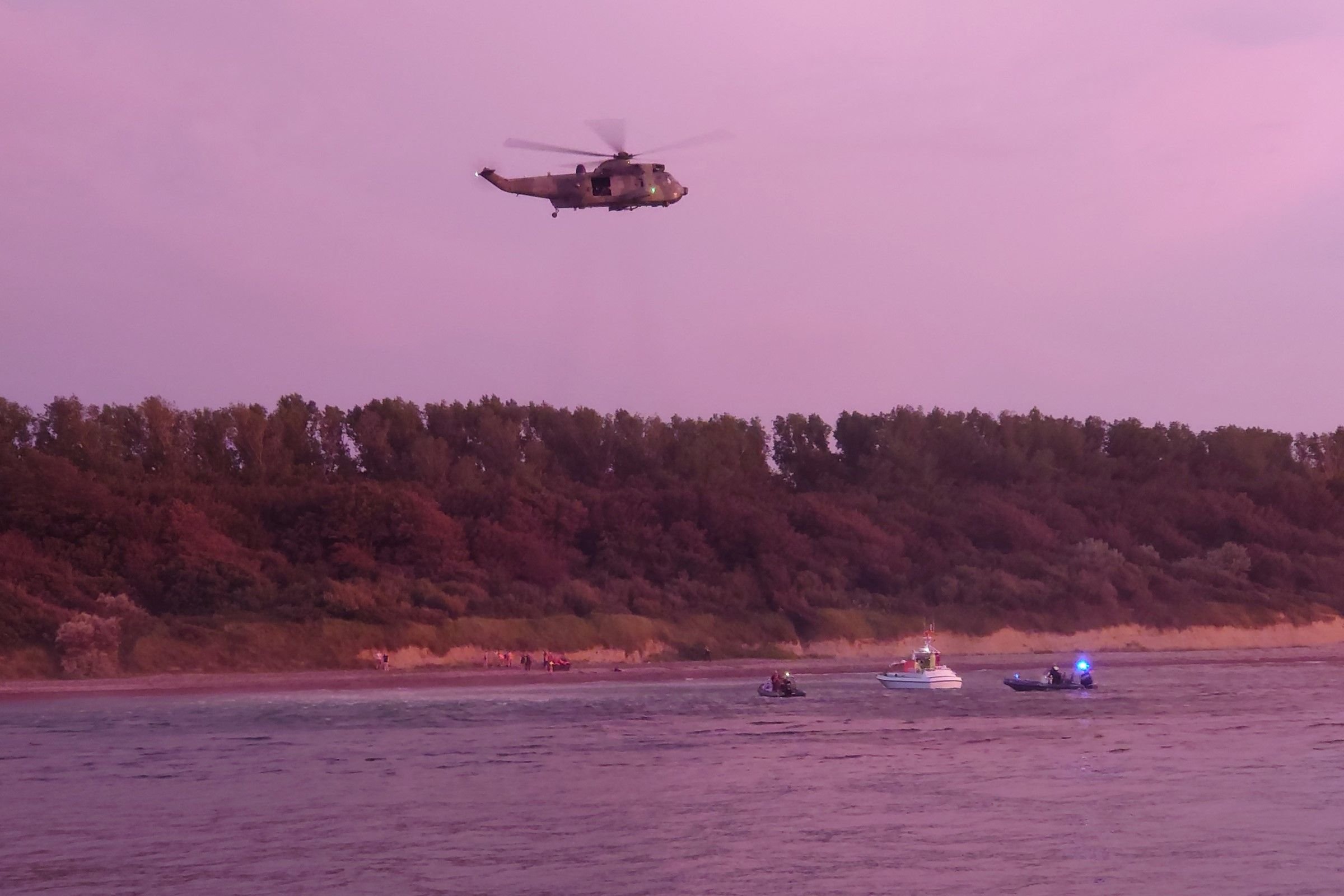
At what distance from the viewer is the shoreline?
63.8 meters

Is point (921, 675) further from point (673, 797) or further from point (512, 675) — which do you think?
point (673, 797)

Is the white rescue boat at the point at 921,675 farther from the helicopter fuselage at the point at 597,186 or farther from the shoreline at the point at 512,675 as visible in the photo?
the helicopter fuselage at the point at 597,186

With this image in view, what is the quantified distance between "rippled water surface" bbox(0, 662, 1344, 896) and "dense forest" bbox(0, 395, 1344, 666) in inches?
747

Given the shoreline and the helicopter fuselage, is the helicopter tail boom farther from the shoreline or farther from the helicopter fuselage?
the shoreline

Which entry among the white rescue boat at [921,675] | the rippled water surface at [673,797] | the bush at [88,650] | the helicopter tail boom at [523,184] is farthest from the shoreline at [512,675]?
the helicopter tail boom at [523,184]

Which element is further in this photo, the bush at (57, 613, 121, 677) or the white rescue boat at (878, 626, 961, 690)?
the bush at (57, 613, 121, 677)

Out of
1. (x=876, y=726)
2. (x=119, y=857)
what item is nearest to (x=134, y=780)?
(x=119, y=857)

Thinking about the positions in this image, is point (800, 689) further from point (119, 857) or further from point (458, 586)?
point (119, 857)

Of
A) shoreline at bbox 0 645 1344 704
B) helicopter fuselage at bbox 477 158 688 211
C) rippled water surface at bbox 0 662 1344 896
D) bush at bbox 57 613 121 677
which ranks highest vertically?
helicopter fuselage at bbox 477 158 688 211

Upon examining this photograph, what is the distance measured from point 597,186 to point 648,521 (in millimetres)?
48658

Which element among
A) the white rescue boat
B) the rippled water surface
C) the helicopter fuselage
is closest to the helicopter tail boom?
the helicopter fuselage

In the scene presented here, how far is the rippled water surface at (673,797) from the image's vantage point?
26.3 metres

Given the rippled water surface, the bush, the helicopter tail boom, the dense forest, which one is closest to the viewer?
the rippled water surface

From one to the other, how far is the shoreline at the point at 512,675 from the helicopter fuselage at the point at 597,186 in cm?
2622
